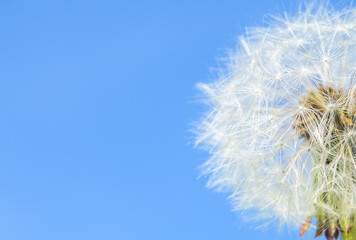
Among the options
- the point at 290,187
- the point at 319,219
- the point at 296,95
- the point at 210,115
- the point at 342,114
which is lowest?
the point at 319,219

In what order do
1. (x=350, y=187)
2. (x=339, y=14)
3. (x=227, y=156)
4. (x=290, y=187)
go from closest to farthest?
(x=350, y=187), (x=290, y=187), (x=227, y=156), (x=339, y=14)

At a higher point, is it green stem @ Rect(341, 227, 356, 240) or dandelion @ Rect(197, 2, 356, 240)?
dandelion @ Rect(197, 2, 356, 240)

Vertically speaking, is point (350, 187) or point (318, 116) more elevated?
point (318, 116)

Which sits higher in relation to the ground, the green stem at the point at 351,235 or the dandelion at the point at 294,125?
the dandelion at the point at 294,125

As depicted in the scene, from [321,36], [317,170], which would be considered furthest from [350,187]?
[321,36]

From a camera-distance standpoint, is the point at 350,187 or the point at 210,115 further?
the point at 210,115

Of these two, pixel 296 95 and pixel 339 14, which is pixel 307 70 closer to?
pixel 296 95

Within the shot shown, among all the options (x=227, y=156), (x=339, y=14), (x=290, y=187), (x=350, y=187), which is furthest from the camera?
(x=339, y=14)
